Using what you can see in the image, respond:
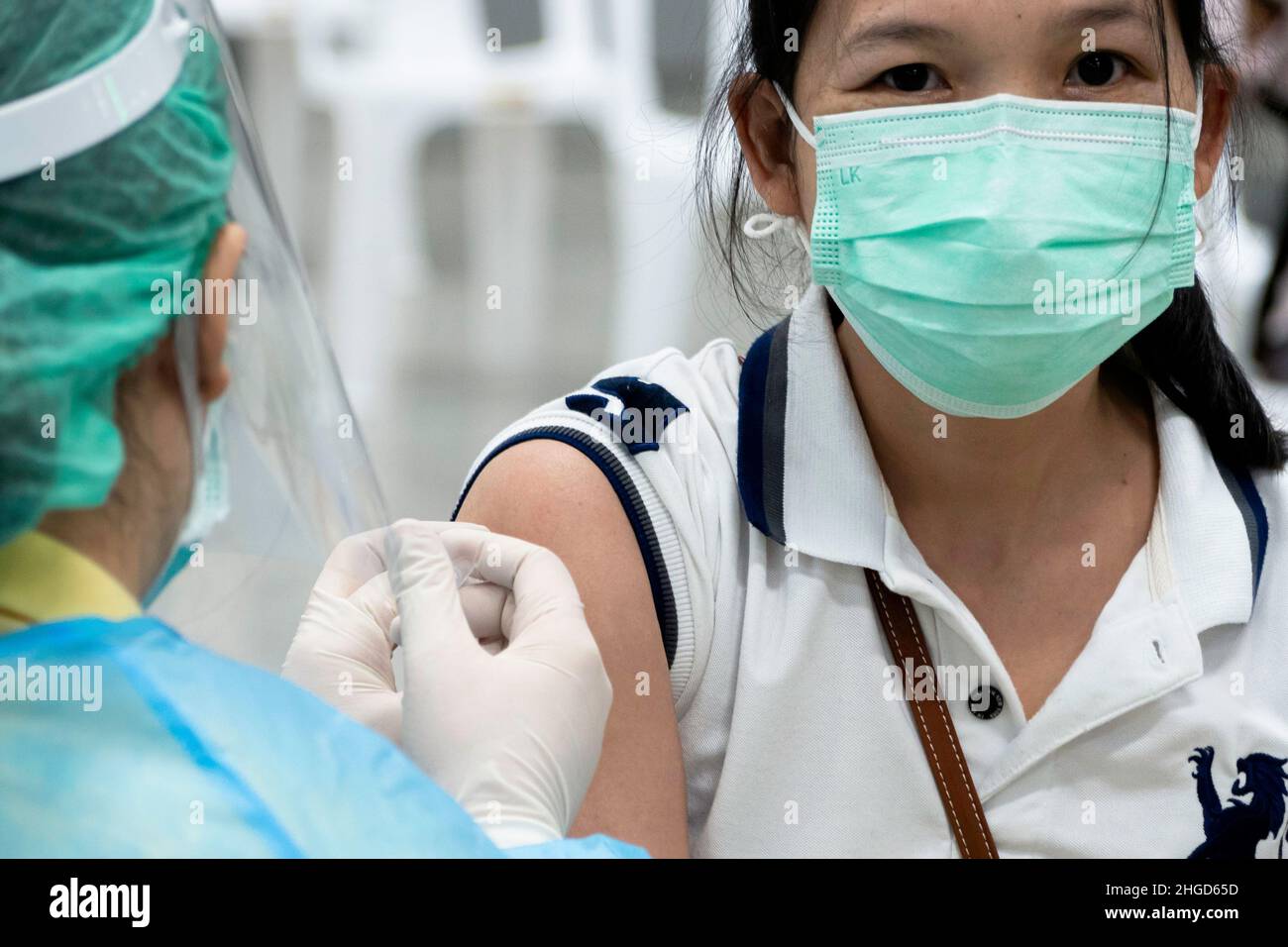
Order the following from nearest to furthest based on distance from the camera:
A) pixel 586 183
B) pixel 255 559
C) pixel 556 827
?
pixel 255 559 < pixel 556 827 < pixel 586 183

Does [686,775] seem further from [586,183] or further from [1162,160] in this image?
[586,183]

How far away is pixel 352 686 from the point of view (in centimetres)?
107

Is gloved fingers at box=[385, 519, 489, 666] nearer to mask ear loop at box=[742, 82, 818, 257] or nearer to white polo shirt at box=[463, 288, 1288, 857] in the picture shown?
white polo shirt at box=[463, 288, 1288, 857]

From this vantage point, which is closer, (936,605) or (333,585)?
(333,585)

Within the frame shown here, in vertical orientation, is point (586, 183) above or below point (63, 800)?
above

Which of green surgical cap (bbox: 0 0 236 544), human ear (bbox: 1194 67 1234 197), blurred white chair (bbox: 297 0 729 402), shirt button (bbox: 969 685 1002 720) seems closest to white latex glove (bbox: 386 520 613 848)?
green surgical cap (bbox: 0 0 236 544)

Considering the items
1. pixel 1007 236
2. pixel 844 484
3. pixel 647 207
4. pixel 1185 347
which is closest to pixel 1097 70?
pixel 1007 236

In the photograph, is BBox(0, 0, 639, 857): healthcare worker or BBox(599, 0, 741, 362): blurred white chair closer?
BBox(0, 0, 639, 857): healthcare worker

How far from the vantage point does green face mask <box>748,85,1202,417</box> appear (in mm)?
1340

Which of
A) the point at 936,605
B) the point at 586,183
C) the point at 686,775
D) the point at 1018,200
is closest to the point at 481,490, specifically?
the point at 686,775

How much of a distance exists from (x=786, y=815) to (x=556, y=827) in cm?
36

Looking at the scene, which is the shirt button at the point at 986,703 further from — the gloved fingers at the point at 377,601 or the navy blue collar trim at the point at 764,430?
the gloved fingers at the point at 377,601

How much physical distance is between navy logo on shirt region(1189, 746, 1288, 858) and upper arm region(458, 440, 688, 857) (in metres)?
0.46

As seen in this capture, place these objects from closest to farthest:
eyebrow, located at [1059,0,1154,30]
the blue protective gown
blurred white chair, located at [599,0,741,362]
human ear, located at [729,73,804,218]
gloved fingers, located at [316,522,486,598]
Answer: the blue protective gown
gloved fingers, located at [316,522,486,598]
eyebrow, located at [1059,0,1154,30]
human ear, located at [729,73,804,218]
blurred white chair, located at [599,0,741,362]
